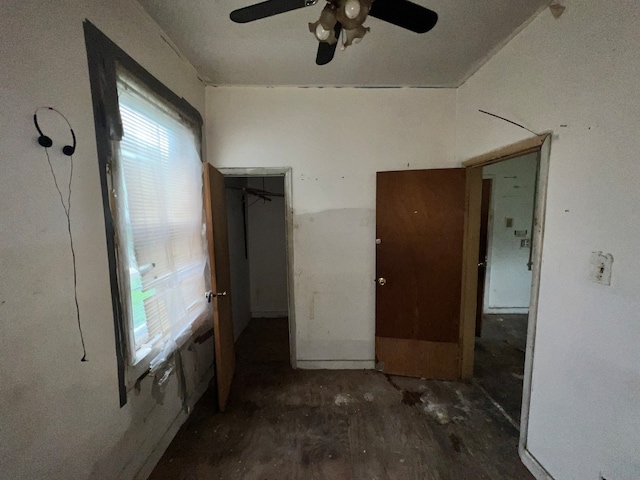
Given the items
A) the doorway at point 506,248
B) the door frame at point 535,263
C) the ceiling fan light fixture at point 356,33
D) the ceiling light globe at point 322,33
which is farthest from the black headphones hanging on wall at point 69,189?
the doorway at point 506,248

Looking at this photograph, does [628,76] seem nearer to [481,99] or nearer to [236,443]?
[481,99]

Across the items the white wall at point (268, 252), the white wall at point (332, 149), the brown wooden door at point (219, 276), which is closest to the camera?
the brown wooden door at point (219, 276)

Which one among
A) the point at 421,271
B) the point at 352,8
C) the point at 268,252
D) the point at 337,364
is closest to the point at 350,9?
the point at 352,8

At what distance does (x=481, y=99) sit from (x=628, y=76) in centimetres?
104

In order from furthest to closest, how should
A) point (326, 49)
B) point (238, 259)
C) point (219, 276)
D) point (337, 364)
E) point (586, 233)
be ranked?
point (238, 259), point (337, 364), point (219, 276), point (326, 49), point (586, 233)

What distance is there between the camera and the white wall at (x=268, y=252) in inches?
145

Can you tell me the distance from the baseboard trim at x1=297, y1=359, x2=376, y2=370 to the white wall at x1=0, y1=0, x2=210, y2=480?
4.90ft

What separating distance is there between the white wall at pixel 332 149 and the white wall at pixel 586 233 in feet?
2.69

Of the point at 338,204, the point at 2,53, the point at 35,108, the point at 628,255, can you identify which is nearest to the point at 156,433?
the point at 35,108

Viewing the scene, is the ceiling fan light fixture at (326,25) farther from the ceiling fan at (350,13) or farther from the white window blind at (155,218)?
the white window blind at (155,218)

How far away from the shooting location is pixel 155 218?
4.96 ft

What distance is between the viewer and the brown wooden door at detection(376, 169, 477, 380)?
7.10 ft

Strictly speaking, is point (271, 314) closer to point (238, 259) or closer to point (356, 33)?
point (238, 259)

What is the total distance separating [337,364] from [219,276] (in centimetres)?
143
